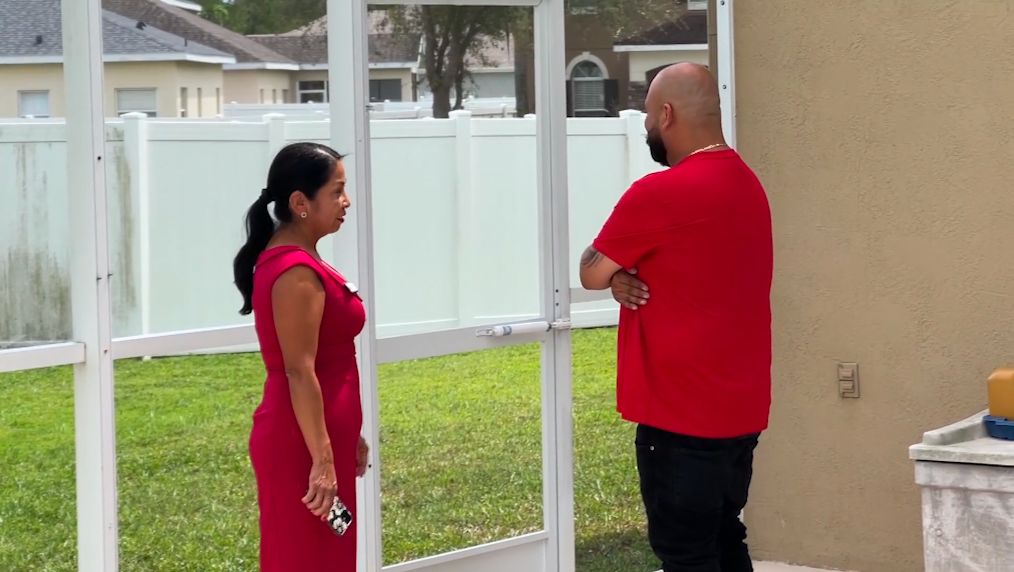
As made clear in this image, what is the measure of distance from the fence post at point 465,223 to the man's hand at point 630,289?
1094mm

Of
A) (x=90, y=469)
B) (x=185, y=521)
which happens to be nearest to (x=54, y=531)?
(x=185, y=521)

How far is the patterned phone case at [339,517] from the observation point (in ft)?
10.1

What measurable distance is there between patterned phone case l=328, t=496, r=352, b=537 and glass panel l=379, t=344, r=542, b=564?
1.28 m

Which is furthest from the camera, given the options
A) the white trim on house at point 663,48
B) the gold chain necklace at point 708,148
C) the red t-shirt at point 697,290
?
the white trim on house at point 663,48

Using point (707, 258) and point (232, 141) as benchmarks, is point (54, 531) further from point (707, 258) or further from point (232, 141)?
point (707, 258)

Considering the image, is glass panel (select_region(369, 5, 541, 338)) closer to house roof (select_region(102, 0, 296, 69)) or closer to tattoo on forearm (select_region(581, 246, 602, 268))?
house roof (select_region(102, 0, 296, 69))

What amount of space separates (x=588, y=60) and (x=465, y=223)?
2.57 feet

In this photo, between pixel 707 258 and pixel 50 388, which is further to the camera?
pixel 50 388

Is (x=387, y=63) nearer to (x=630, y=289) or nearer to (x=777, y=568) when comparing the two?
(x=630, y=289)

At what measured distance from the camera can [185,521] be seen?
7309 millimetres

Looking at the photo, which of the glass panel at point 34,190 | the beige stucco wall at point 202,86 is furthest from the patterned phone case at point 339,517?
the beige stucco wall at point 202,86

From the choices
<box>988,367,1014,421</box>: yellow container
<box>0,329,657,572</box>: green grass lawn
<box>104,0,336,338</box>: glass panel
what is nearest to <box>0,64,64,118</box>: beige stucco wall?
<box>104,0,336,338</box>: glass panel

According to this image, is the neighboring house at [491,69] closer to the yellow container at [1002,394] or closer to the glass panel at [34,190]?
the glass panel at [34,190]

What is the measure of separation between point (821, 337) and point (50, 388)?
6596mm
